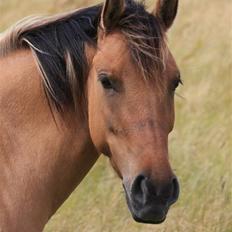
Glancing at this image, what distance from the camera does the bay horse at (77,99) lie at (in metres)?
4.57

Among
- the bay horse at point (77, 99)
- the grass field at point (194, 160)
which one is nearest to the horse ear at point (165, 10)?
the bay horse at point (77, 99)

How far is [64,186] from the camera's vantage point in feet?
16.2

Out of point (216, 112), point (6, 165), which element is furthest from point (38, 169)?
point (216, 112)

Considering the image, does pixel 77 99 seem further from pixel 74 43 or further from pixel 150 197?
pixel 150 197

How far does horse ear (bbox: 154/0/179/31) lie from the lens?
16.0 ft

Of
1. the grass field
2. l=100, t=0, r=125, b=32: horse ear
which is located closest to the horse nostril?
l=100, t=0, r=125, b=32: horse ear

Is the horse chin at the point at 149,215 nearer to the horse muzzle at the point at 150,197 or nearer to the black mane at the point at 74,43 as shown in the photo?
the horse muzzle at the point at 150,197

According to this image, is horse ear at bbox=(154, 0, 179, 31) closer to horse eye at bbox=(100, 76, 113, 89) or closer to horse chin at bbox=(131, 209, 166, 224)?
horse eye at bbox=(100, 76, 113, 89)

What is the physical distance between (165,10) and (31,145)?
1.12m

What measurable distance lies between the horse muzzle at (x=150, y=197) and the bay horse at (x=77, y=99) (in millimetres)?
23

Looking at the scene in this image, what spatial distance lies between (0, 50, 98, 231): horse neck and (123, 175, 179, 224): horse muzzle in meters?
0.58

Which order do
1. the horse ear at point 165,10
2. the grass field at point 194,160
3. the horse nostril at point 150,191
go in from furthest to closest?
the grass field at point 194,160, the horse ear at point 165,10, the horse nostril at point 150,191

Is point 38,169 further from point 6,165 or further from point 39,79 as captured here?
point 39,79

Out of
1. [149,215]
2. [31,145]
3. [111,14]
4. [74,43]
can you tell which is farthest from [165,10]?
[149,215]
